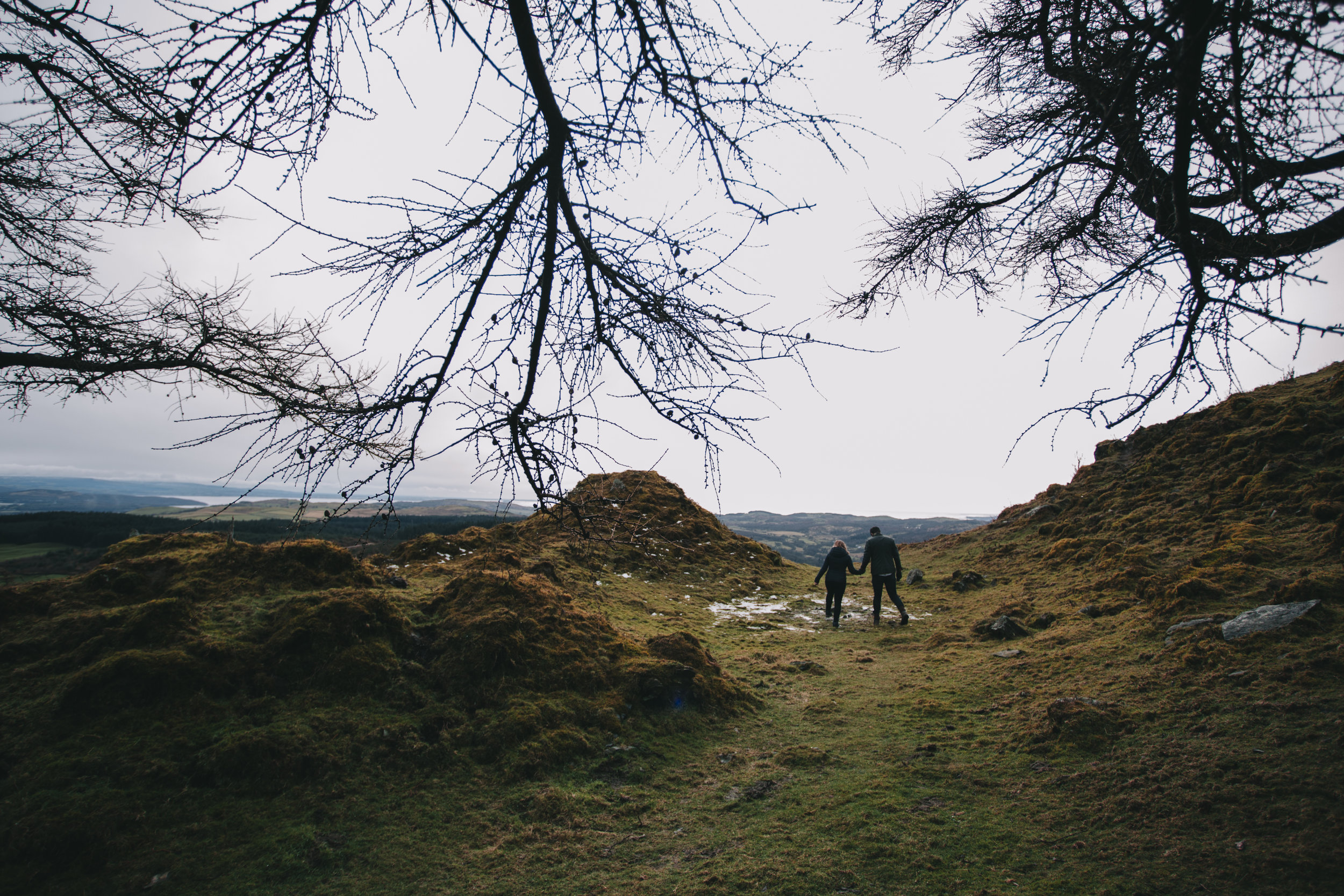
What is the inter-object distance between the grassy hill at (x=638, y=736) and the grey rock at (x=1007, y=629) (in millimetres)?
62

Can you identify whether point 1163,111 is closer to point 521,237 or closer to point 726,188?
point 726,188

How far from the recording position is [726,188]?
2828mm

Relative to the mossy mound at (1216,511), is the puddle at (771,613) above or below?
below

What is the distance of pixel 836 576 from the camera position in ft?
32.9

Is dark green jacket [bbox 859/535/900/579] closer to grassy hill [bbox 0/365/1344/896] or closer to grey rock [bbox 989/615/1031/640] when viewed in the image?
grassy hill [bbox 0/365/1344/896]

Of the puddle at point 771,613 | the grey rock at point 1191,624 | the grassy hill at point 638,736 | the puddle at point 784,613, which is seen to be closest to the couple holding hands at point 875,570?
the puddle at point 784,613

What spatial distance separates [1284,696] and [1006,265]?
420cm

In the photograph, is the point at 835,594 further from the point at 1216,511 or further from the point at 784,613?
the point at 1216,511

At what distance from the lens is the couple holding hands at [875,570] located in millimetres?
9906

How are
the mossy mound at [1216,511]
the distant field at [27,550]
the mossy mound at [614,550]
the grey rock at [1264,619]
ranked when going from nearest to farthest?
the grey rock at [1264,619] < the mossy mound at [1216,511] < the distant field at [27,550] < the mossy mound at [614,550]

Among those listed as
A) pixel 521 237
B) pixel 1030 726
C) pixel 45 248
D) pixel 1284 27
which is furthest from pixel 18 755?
pixel 1284 27

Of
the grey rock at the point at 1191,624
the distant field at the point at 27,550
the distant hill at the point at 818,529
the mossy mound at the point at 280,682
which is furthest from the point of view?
the distant hill at the point at 818,529

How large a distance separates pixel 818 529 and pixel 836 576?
11297cm

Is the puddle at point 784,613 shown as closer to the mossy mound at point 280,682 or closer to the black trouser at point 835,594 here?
the black trouser at point 835,594
